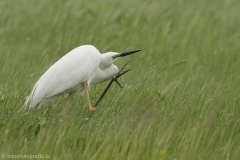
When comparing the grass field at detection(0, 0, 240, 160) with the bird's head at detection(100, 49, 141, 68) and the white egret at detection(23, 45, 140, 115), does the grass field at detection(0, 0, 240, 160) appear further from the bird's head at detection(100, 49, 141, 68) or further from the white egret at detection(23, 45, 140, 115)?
the bird's head at detection(100, 49, 141, 68)

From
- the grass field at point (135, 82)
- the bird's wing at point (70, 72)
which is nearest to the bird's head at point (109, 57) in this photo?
the bird's wing at point (70, 72)

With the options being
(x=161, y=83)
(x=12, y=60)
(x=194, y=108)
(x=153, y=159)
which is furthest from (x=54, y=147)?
(x=12, y=60)

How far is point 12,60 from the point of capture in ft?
25.5

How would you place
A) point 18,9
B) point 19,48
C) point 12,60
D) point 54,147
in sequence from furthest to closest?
point 18,9 < point 19,48 < point 12,60 < point 54,147

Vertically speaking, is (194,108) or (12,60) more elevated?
(194,108)

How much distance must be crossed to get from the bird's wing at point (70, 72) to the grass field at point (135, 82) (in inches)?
7.3

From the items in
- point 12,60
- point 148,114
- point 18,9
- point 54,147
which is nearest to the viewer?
point 54,147

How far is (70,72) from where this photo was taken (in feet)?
20.1

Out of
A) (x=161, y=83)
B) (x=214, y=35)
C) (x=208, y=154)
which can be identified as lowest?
(x=214, y=35)

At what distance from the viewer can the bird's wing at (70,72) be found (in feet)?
19.8

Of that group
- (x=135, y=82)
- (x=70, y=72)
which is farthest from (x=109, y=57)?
(x=135, y=82)

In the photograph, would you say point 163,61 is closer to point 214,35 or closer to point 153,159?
point 214,35

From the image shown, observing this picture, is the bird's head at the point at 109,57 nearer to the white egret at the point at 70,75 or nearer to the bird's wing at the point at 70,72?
the white egret at the point at 70,75

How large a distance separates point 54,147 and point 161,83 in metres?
2.34
